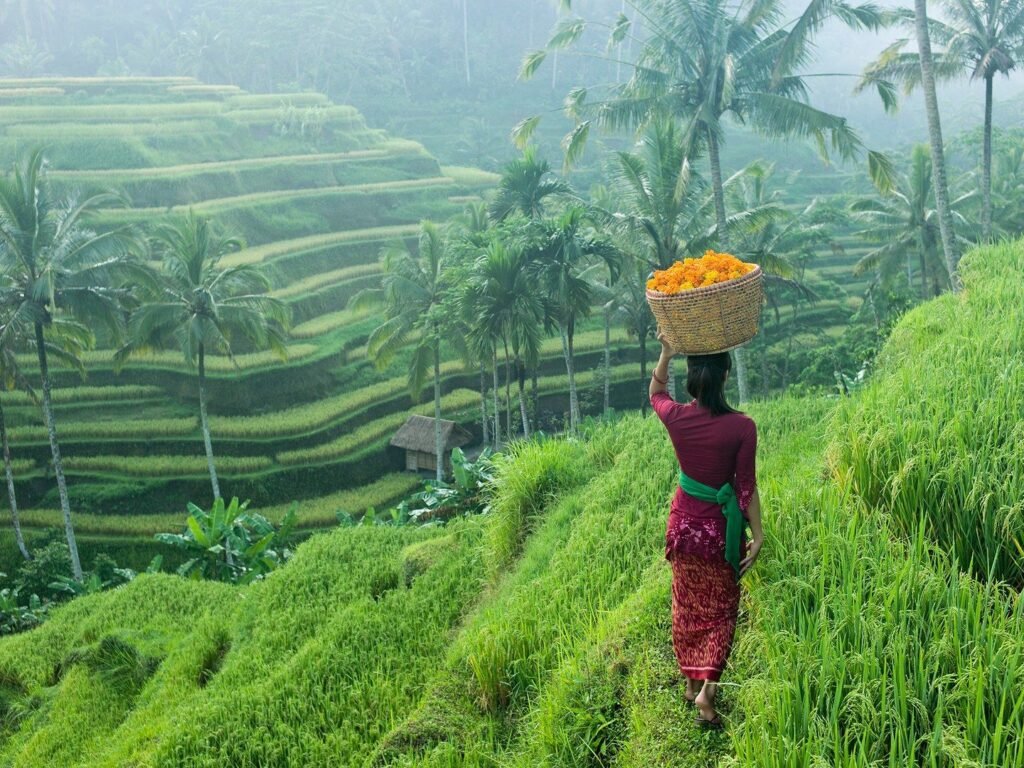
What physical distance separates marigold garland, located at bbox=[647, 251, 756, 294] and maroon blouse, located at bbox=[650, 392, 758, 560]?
1.67 ft

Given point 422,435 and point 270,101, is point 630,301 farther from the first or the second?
point 270,101

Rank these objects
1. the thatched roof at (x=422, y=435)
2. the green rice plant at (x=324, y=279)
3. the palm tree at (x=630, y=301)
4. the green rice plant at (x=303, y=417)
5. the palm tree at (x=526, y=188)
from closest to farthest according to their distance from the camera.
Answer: the palm tree at (x=630, y=301), the palm tree at (x=526, y=188), the green rice plant at (x=303, y=417), the thatched roof at (x=422, y=435), the green rice plant at (x=324, y=279)

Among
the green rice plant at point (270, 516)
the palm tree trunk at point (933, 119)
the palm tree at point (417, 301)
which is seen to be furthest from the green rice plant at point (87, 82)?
the palm tree trunk at point (933, 119)

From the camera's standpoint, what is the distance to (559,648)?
4078mm

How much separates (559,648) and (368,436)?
1743 cm

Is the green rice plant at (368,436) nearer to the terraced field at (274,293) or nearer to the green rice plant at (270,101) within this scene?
the terraced field at (274,293)

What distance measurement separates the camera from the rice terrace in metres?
3.08

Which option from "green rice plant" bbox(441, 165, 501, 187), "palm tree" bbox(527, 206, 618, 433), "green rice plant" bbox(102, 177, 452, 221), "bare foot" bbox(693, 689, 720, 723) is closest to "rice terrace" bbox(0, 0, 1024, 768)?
"bare foot" bbox(693, 689, 720, 723)

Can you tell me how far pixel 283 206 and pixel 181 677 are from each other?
24.8m

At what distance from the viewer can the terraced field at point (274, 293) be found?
19.3m

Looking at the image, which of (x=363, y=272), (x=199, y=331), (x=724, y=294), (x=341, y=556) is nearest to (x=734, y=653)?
(x=724, y=294)

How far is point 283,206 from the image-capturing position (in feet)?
96.8

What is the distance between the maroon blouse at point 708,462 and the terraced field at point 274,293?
15.8m

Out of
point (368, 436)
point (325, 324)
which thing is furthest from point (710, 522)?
point (325, 324)
